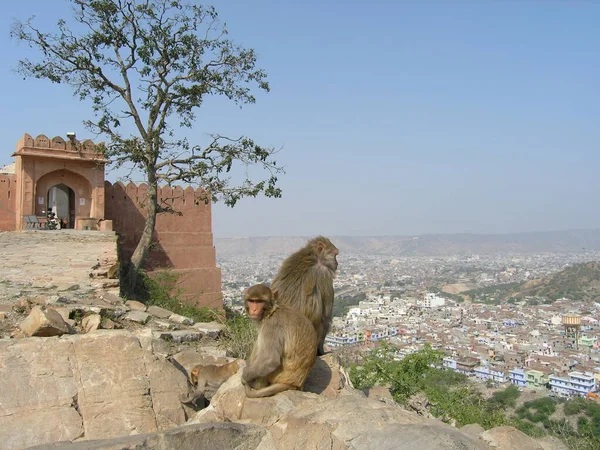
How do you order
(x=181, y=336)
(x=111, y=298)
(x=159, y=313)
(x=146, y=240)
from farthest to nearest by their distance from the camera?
(x=146, y=240)
(x=111, y=298)
(x=159, y=313)
(x=181, y=336)

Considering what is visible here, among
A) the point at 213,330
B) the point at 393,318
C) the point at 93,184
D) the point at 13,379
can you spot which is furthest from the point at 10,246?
the point at 393,318

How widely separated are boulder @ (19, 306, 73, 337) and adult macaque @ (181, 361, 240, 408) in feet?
4.32

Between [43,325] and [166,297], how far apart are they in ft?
28.5

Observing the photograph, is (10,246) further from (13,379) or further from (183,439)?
(183,439)

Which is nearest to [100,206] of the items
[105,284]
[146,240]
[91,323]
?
[146,240]

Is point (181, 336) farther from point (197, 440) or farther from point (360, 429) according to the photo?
point (360, 429)

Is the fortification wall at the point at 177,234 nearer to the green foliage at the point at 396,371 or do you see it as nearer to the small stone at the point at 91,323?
the green foliage at the point at 396,371

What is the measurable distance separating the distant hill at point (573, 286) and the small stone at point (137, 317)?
176 ft

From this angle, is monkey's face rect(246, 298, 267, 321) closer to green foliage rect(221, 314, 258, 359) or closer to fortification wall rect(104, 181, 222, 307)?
green foliage rect(221, 314, 258, 359)

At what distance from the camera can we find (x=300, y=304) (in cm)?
490

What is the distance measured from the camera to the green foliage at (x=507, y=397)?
647 inches

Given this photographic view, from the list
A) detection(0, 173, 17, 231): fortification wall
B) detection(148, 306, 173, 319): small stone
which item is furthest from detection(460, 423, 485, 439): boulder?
detection(0, 173, 17, 231): fortification wall

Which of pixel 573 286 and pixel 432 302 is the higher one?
pixel 573 286

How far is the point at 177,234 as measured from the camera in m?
18.1
